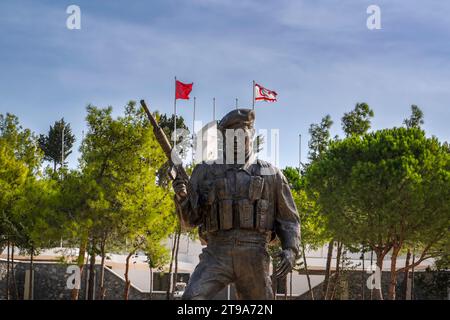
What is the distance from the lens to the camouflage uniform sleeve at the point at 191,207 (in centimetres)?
879

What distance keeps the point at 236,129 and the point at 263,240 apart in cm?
130

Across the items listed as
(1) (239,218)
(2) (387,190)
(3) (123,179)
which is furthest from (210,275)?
(2) (387,190)

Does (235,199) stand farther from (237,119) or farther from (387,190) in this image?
(387,190)

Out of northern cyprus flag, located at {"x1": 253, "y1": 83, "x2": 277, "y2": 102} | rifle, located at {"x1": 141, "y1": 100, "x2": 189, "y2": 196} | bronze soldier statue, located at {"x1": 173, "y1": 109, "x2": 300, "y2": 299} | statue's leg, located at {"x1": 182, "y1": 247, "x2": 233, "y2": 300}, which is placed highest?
northern cyprus flag, located at {"x1": 253, "y1": 83, "x2": 277, "y2": 102}

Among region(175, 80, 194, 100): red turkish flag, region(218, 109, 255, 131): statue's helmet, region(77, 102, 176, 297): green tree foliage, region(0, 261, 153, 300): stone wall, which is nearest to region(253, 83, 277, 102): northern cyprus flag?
region(175, 80, 194, 100): red turkish flag

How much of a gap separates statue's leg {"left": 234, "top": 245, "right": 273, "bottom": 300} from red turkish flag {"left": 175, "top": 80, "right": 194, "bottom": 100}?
2902 cm

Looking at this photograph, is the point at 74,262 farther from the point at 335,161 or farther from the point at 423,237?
the point at 423,237

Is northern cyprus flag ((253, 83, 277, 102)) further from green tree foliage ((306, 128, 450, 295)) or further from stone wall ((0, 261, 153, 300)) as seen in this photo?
stone wall ((0, 261, 153, 300))

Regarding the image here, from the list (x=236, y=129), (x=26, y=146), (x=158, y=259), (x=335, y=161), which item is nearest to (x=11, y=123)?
(x=26, y=146)

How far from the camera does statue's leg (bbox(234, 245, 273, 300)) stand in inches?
341

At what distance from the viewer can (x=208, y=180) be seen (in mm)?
9062

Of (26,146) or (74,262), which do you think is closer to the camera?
(74,262)

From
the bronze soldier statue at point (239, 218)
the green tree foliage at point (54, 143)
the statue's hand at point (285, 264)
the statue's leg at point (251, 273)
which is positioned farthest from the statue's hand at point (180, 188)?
the green tree foliage at point (54, 143)
